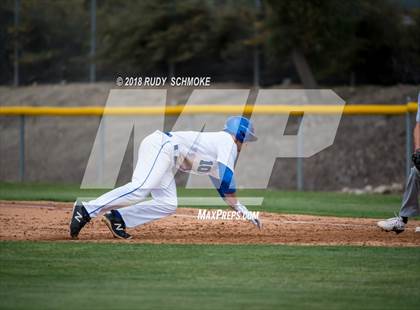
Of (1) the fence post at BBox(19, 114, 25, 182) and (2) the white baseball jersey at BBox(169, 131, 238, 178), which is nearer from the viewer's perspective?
(2) the white baseball jersey at BBox(169, 131, 238, 178)

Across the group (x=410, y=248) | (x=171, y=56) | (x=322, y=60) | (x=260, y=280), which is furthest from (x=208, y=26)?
(x=260, y=280)

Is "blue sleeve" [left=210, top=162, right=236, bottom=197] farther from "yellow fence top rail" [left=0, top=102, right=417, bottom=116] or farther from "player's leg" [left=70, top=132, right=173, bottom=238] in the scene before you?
"yellow fence top rail" [left=0, top=102, right=417, bottom=116]

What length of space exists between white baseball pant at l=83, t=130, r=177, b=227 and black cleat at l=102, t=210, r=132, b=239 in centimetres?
8

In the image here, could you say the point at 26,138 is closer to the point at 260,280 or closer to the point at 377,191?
the point at 377,191

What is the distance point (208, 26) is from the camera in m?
26.7

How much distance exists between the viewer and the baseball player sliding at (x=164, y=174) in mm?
10922

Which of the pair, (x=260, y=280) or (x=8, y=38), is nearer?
(x=260, y=280)

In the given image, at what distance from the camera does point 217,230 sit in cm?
1295

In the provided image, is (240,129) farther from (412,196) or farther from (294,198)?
(294,198)

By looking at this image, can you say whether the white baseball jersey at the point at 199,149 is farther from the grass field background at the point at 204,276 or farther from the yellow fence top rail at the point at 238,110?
the yellow fence top rail at the point at 238,110

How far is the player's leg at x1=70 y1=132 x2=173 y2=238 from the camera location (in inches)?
430

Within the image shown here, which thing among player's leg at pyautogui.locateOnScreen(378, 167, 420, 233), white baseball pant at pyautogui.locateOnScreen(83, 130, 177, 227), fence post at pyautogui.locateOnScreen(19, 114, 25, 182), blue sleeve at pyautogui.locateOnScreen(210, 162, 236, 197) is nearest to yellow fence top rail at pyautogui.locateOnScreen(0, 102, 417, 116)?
fence post at pyautogui.locateOnScreen(19, 114, 25, 182)

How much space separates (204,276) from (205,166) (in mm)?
2534

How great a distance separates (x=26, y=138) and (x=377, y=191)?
10.5 meters
